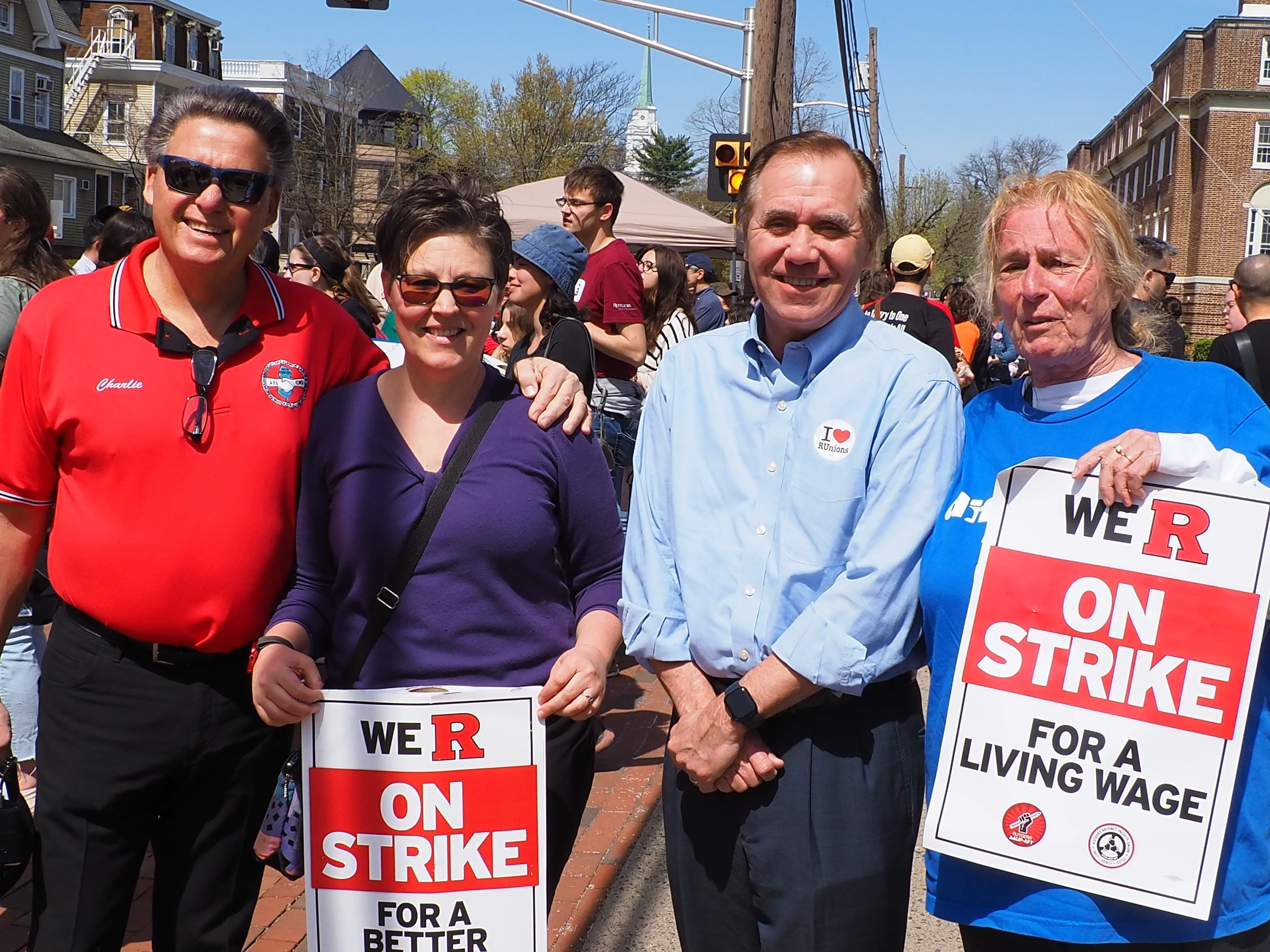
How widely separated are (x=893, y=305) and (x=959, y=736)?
6.63 metres

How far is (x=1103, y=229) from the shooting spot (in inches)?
89.3

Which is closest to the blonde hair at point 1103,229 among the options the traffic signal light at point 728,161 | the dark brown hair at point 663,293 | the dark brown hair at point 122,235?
the dark brown hair at point 122,235

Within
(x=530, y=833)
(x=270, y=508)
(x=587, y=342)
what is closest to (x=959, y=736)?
(x=530, y=833)

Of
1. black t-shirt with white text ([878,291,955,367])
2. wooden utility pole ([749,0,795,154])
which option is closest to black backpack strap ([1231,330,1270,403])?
black t-shirt with white text ([878,291,955,367])

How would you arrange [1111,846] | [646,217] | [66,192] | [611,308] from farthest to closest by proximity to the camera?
[66,192], [646,217], [611,308], [1111,846]

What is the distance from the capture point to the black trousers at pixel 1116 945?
2.11 meters

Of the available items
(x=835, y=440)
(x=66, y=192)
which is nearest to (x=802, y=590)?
A: (x=835, y=440)

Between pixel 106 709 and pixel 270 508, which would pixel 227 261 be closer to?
pixel 270 508

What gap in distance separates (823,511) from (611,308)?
4.02 meters

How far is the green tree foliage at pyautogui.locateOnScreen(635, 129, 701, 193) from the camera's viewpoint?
87688mm

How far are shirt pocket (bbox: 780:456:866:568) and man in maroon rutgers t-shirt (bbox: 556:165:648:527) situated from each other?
12.1ft

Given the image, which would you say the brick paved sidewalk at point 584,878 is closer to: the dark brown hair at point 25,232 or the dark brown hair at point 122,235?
the dark brown hair at point 25,232

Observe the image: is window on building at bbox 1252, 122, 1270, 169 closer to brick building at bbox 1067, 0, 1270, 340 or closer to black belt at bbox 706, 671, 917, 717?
brick building at bbox 1067, 0, 1270, 340

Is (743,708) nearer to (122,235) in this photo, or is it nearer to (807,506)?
(807,506)
